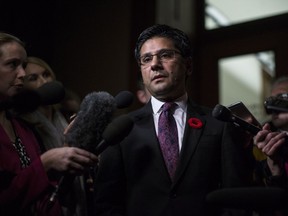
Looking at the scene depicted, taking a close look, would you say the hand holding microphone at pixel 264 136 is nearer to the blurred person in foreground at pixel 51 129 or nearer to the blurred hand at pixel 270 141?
the blurred hand at pixel 270 141

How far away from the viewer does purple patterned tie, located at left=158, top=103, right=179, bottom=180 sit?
150 centimetres

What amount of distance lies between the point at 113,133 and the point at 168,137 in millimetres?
358

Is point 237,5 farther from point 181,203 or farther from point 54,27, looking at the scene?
point 181,203

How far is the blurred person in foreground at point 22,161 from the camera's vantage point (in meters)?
1.20

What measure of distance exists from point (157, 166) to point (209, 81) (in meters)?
2.13

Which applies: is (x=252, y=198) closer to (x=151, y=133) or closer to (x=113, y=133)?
(x=113, y=133)

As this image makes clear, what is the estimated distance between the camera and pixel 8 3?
3291 millimetres

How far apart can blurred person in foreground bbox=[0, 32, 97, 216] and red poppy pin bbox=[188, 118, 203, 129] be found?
0.45 m

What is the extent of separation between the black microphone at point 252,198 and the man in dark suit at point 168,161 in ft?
1.89

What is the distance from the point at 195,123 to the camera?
1557 mm

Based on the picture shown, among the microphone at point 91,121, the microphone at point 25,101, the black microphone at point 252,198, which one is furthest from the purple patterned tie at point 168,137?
the black microphone at point 252,198

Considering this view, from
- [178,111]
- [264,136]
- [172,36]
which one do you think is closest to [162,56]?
[172,36]

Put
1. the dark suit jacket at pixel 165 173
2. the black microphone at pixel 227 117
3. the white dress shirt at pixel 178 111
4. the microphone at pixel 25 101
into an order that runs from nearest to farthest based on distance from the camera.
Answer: the microphone at pixel 25 101 → the black microphone at pixel 227 117 → the dark suit jacket at pixel 165 173 → the white dress shirt at pixel 178 111

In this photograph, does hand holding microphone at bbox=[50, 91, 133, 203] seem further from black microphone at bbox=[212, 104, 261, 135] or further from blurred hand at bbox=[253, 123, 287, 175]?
blurred hand at bbox=[253, 123, 287, 175]
